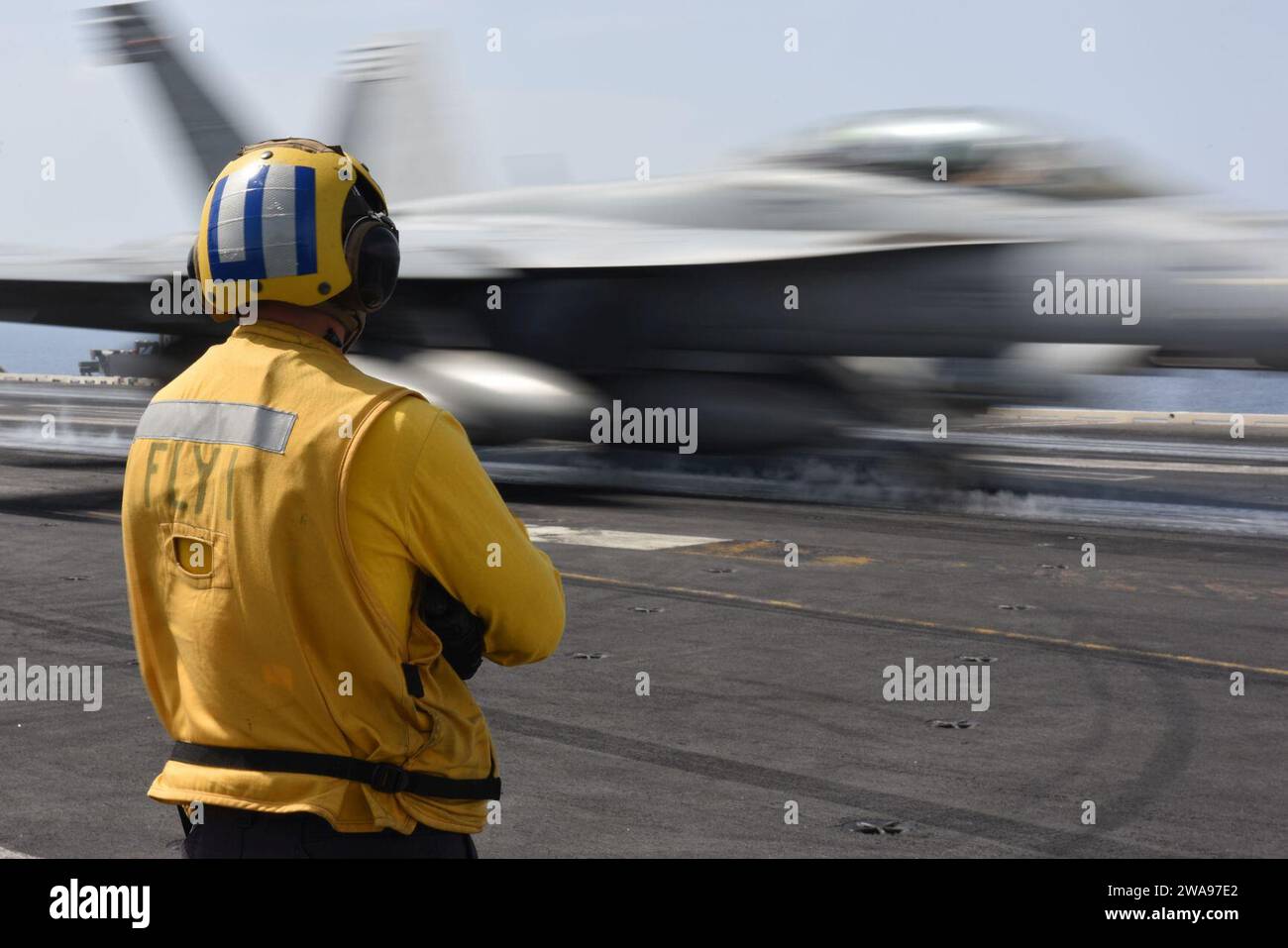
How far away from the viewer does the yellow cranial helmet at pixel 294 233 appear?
8.48 feet

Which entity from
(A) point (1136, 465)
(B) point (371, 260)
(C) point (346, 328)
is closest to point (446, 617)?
(C) point (346, 328)

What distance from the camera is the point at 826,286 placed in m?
16.6

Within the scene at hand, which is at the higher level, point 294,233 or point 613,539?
point 294,233

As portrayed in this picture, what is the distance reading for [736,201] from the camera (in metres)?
18.2

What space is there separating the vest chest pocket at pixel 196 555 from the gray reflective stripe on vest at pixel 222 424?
0.17 metres

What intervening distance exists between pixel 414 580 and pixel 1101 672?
6.50 metres

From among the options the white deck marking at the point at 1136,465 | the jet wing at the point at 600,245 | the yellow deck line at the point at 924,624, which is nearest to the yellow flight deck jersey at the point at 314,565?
the yellow deck line at the point at 924,624

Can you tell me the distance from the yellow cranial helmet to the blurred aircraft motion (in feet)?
42.6

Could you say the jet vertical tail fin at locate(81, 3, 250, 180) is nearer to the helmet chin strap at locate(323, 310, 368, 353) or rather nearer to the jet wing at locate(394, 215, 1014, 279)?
the jet wing at locate(394, 215, 1014, 279)

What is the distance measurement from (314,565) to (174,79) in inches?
1040

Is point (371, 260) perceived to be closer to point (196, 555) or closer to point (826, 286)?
point (196, 555)

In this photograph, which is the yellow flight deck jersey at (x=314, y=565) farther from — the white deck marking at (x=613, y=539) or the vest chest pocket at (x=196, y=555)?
the white deck marking at (x=613, y=539)
